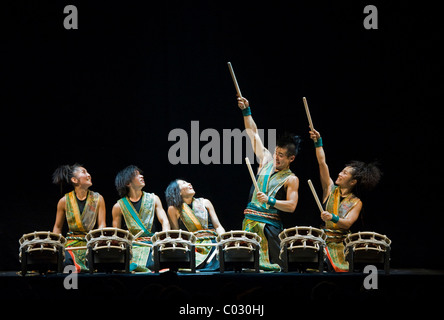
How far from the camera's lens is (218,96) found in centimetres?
636

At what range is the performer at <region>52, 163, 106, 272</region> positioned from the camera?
5633mm

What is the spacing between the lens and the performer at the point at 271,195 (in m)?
5.44

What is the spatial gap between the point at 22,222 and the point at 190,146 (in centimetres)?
190

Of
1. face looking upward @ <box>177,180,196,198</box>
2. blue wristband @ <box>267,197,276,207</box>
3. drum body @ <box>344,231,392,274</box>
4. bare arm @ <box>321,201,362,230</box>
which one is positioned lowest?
drum body @ <box>344,231,392,274</box>

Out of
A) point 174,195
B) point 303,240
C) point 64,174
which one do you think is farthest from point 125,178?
point 303,240

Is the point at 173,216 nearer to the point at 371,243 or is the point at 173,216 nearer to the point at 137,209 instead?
the point at 137,209

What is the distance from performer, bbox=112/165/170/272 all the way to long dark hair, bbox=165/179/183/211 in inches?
4.8

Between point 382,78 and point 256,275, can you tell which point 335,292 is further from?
point 382,78

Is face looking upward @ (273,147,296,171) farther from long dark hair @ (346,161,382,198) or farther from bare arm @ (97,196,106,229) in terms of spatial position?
bare arm @ (97,196,106,229)

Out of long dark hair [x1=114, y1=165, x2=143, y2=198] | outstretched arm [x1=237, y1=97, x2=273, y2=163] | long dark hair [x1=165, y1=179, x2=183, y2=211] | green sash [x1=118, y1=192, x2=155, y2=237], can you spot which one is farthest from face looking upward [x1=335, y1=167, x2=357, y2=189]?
long dark hair [x1=114, y1=165, x2=143, y2=198]

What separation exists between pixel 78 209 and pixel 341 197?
244 centimetres

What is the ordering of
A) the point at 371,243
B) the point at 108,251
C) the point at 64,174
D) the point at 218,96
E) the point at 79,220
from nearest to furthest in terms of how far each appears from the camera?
the point at 108,251 < the point at 371,243 < the point at 79,220 < the point at 64,174 < the point at 218,96

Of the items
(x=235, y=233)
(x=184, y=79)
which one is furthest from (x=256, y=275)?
(x=184, y=79)

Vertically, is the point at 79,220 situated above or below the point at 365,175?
below
